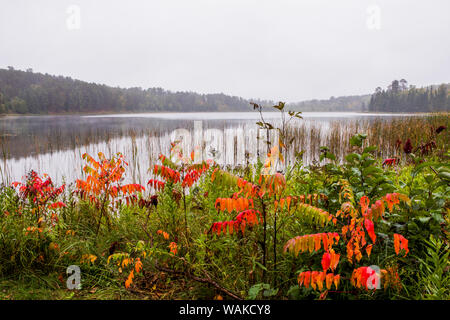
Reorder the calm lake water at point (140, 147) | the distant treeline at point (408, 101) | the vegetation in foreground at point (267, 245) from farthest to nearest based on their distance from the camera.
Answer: the distant treeline at point (408, 101) < the calm lake water at point (140, 147) < the vegetation in foreground at point (267, 245)

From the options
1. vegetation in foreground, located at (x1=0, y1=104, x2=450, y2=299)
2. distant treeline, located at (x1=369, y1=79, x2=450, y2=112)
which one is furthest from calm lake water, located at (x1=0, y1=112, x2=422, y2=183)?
distant treeline, located at (x1=369, y1=79, x2=450, y2=112)

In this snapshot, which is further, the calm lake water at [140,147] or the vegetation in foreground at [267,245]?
the calm lake water at [140,147]

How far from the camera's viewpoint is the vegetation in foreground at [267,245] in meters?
2.19

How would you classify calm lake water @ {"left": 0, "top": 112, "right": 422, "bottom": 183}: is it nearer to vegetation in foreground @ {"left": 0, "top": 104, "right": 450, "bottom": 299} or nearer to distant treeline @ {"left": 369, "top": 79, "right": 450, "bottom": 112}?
vegetation in foreground @ {"left": 0, "top": 104, "right": 450, "bottom": 299}

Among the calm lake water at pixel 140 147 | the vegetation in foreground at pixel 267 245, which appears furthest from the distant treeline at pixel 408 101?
the vegetation in foreground at pixel 267 245

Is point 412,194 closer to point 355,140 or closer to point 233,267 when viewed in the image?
point 355,140

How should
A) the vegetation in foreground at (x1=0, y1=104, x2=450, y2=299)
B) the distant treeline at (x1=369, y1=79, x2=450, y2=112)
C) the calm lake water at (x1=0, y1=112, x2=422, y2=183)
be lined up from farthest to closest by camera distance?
the distant treeline at (x1=369, y1=79, x2=450, y2=112)
the calm lake water at (x1=0, y1=112, x2=422, y2=183)
the vegetation in foreground at (x1=0, y1=104, x2=450, y2=299)

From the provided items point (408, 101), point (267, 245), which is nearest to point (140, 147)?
point (267, 245)

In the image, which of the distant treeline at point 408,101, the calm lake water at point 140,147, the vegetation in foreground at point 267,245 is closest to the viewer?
the vegetation in foreground at point 267,245

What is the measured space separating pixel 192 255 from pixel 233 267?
0.59 m

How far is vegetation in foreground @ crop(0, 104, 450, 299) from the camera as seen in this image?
2.19 m

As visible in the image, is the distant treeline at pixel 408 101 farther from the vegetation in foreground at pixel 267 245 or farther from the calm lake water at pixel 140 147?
the vegetation in foreground at pixel 267 245
